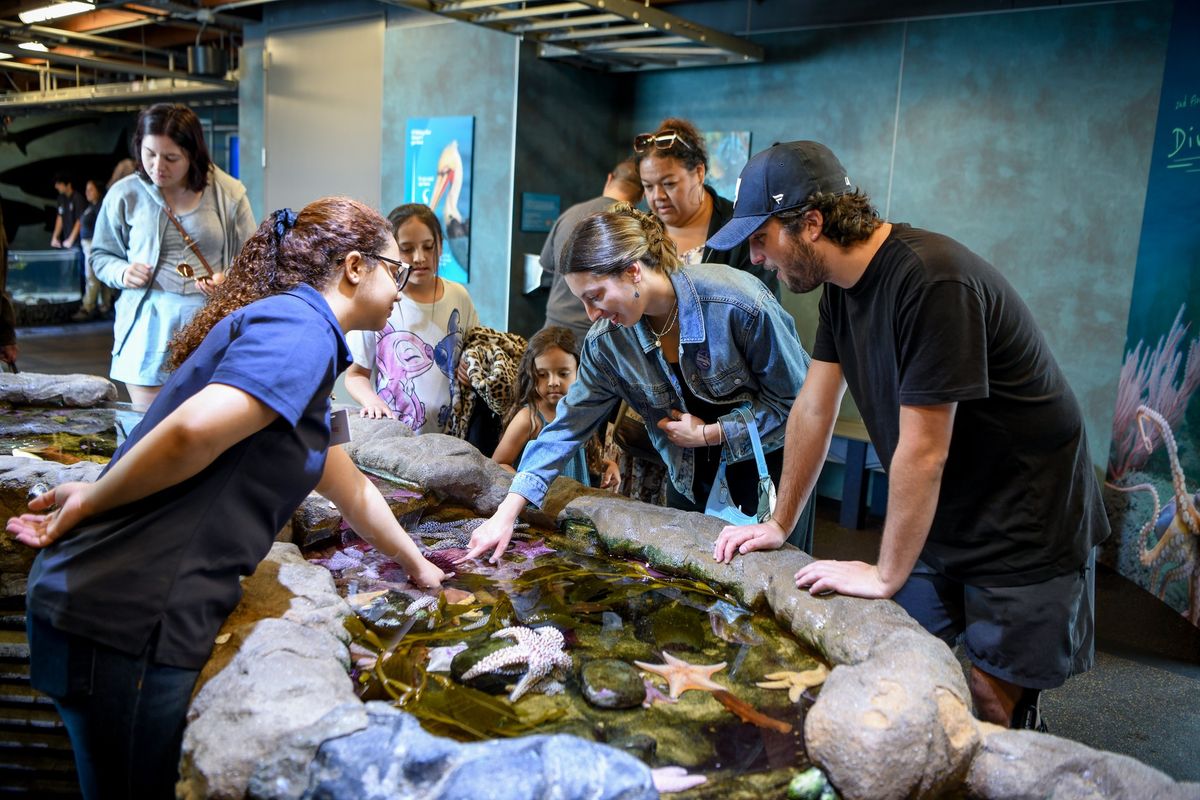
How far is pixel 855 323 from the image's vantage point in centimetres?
259

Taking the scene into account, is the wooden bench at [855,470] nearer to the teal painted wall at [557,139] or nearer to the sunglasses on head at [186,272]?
the teal painted wall at [557,139]

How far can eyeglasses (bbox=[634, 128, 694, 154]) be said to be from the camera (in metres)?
4.35

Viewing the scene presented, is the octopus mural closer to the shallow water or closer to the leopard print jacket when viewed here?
the shallow water

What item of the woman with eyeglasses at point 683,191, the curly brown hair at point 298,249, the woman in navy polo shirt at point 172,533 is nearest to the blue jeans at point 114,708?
the woman in navy polo shirt at point 172,533

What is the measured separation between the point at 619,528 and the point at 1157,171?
4.26 metres

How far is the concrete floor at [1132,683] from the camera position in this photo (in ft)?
12.9

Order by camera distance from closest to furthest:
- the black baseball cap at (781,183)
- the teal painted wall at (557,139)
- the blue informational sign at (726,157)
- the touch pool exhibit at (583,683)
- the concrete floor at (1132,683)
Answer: the touch pool exhibit at (583,683), the black baseball cap at (781,183), the concrete floor at (1132,683), the blue informational sign at (726,157), the teal painted wall at (557,139)

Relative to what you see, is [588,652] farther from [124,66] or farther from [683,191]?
[124,66]

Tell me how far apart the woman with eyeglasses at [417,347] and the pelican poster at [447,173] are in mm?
3707

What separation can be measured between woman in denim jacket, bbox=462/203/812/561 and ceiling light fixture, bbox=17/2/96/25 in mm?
7239

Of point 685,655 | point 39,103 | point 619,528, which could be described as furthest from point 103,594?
point 39,103

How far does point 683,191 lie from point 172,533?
10.0ft

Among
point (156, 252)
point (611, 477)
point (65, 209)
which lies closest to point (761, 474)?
point (611, 477)

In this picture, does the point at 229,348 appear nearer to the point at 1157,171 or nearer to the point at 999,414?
the point at 999,414
